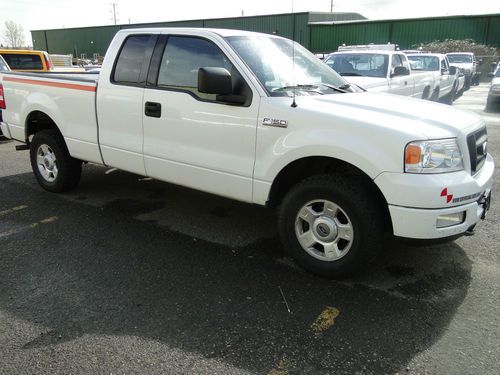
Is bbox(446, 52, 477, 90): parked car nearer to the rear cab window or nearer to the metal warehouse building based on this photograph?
the metal warehouse building

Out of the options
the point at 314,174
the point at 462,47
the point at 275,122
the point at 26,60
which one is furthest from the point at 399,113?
the point at 462,47

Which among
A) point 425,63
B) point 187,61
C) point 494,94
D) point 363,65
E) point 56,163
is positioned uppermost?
point 187,61

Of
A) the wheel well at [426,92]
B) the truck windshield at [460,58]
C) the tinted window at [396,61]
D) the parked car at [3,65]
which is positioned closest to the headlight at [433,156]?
the tinted window at [396,61]

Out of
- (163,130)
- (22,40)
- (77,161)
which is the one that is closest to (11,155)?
(77,161)

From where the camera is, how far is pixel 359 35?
36469 mm

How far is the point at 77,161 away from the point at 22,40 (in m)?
91.0

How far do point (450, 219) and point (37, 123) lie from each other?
508 centimetres

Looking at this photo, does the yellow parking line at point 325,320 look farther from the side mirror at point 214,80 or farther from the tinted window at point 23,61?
the tinted window at point 23,61

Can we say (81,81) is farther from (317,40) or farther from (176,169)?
(317,40)

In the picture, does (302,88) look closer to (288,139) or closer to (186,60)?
(288,139)

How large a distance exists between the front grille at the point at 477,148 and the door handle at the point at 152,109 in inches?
106

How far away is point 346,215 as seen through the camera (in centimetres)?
340

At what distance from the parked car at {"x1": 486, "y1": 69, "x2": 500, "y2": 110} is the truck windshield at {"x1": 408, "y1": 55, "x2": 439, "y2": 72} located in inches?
73.2

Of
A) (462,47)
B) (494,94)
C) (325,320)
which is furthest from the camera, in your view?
(462,47)
